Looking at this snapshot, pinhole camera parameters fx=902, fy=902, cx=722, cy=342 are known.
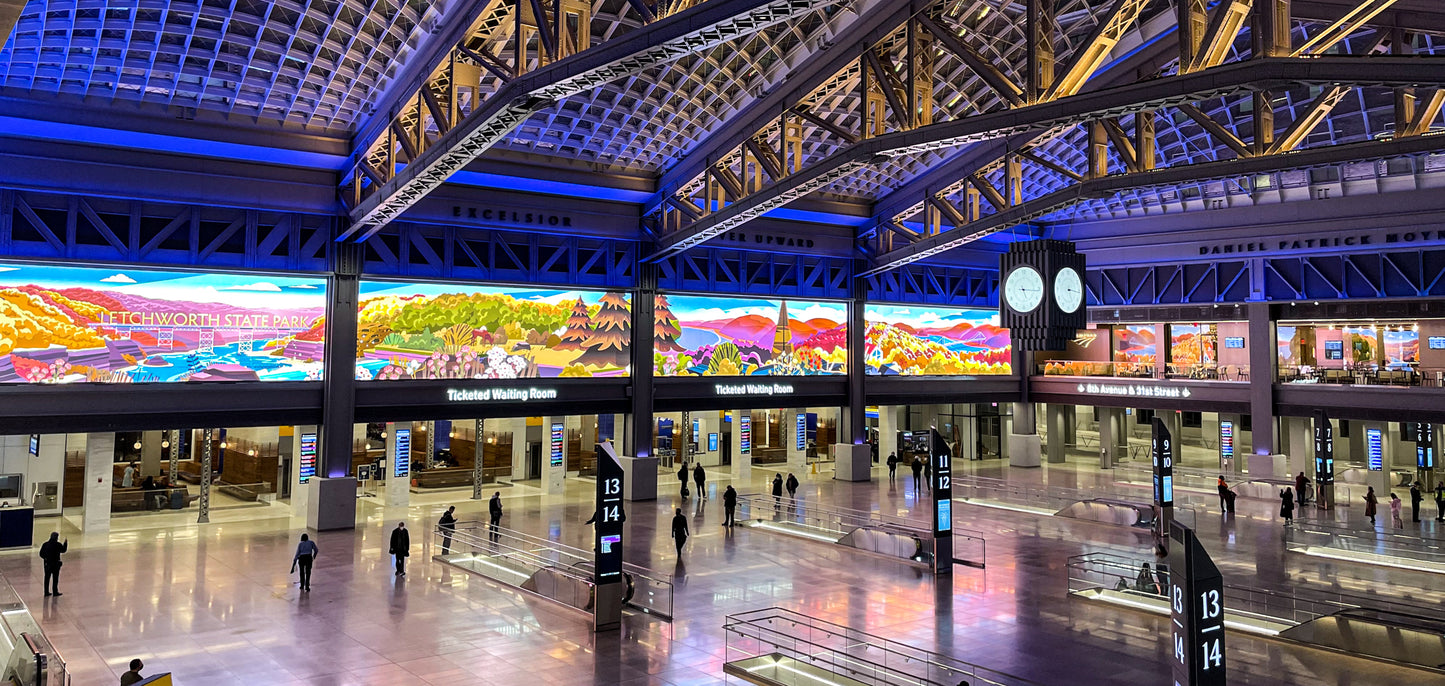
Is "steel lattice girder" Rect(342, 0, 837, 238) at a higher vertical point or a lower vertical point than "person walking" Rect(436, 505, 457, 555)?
higher

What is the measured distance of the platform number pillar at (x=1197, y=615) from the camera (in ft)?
35.4

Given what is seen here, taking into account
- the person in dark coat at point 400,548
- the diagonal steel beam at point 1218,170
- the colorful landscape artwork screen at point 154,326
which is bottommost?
the person in dark coat at point 400,548

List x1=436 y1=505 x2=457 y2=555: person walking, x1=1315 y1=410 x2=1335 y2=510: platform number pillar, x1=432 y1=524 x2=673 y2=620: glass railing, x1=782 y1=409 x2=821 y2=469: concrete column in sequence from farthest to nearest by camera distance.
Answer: x1=782 y1=409 x2=821 y2=469: concrete column < x1=1315 y1=410 x2=1335 y2=510: platform number pillar < x1=436 y1=505 x2=457 y2=555: person walking < x1=432 y1=524 x2=673 y2=620: glass railing

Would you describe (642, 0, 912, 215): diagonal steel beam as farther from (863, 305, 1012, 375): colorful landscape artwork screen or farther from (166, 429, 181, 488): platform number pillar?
(166, 429, 181, 488): platform number pillar

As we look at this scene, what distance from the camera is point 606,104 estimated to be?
96.2 feet

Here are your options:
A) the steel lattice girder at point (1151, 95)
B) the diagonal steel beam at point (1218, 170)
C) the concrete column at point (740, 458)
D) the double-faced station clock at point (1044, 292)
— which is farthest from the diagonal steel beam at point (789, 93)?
the concrete column at point (740, 458)

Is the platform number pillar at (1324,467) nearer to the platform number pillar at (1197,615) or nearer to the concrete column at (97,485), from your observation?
the platform number pillar at (1197,615)

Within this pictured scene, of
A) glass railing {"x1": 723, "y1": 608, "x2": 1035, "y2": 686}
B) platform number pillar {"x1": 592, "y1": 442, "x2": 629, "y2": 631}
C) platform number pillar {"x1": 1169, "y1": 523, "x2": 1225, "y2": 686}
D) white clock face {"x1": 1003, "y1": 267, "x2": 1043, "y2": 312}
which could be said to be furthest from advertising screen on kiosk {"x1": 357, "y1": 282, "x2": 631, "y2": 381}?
platform number pillar {"x1": 1169, "y1": 523, "x2": 1225, "y2": 686}

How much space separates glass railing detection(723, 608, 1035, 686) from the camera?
14602 millimetres

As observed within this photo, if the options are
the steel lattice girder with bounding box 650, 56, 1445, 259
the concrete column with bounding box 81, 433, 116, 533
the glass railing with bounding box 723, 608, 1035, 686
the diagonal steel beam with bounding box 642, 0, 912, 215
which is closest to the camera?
the glass railing with bounding box 723, 608, 1035, 686

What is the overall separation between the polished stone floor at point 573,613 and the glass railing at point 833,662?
671 millimetres

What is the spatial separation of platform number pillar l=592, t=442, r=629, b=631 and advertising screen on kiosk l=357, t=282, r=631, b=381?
1679 cm

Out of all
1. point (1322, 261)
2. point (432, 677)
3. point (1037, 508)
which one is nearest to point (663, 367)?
point (1037, 508)

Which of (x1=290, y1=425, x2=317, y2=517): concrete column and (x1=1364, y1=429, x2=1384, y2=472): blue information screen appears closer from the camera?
(x1=290, y1=425, x2=317, y2=517): concrete column
